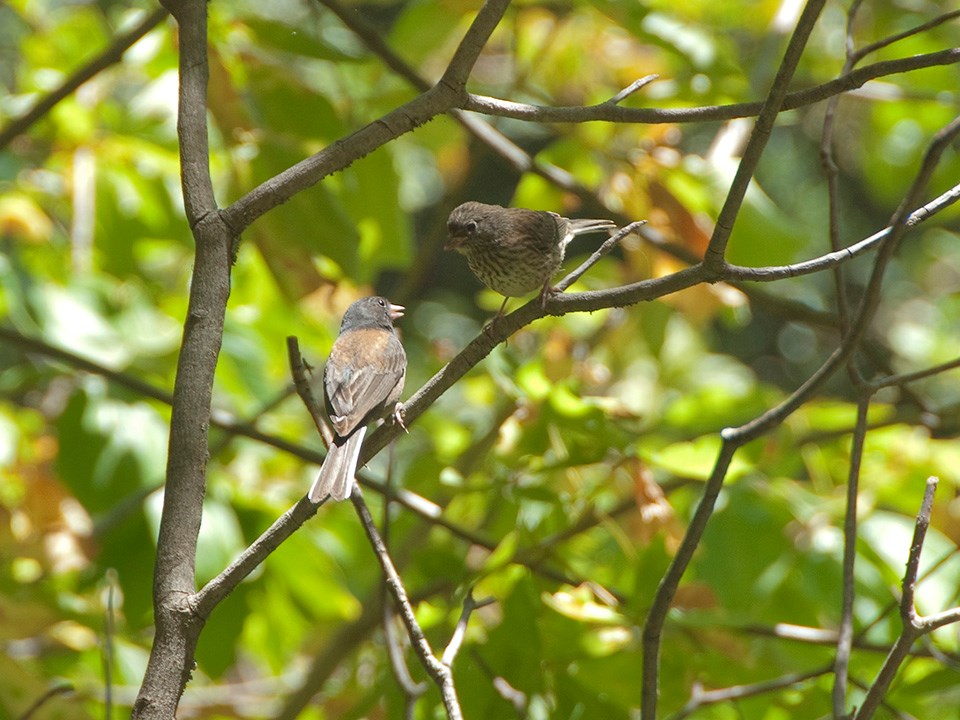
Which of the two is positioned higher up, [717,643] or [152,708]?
[717,643]

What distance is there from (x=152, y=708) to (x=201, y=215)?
27.4 inches

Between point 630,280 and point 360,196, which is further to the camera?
point 630,280

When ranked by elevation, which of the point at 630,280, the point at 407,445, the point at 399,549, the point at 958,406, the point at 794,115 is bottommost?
the point at 399,549

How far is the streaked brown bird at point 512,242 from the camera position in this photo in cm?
282

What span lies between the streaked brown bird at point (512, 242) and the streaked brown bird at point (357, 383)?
0.90ft

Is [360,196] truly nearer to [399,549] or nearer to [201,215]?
[399,549]

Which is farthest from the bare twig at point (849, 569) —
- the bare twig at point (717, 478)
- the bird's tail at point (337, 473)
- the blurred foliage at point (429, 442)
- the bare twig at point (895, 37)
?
the bird's tail at point (337, 473)

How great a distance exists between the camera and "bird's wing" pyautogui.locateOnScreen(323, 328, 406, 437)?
2.32m

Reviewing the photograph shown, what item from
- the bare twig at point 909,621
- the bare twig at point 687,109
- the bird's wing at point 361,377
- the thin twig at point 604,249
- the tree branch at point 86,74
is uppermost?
the tree branch at point 86,74

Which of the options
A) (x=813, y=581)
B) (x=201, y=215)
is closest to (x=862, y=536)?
(x=813, y=581)

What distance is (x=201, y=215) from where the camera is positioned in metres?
1.57

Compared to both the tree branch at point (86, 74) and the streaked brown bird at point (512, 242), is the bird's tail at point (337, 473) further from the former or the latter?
the tree branch at point (86, 74)

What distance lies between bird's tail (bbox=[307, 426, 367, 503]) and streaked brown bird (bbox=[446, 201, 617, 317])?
87 centimetres

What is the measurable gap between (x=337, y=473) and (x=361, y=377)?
61 centimetres
